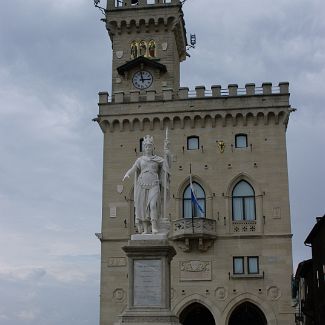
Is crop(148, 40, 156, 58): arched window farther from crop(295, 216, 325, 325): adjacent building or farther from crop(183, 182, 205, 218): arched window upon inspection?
crop(295, 216, 325, 325): adjacent building

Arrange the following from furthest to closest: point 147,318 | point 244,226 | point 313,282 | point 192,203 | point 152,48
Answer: point 152,48, point 313,282, point 192,203, point 244,226, point 147,318

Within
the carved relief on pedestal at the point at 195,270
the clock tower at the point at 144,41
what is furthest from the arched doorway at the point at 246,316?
the clock tower at the point at 144,41

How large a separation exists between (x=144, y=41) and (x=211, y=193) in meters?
13.1

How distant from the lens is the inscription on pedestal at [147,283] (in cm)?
1700

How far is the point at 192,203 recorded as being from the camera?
42.0 metres

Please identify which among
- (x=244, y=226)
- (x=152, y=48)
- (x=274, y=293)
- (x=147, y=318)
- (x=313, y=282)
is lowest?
(x=147, y=318)

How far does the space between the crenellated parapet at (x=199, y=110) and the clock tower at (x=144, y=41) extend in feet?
7.73

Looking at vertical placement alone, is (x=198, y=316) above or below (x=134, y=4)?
below

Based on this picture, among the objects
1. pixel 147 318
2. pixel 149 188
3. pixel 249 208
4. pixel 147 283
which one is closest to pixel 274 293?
pixel 249 208

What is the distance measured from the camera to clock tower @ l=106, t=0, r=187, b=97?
4684 centimetres

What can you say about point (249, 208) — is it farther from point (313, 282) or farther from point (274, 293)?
point (313, 282)

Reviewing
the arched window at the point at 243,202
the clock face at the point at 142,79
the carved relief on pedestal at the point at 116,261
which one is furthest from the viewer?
the clock face at the point at 142,79

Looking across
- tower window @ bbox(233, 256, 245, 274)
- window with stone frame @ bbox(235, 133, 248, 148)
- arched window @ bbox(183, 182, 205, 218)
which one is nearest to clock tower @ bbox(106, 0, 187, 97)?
window with stone frame @ bbox(235, 133, 248, 148)

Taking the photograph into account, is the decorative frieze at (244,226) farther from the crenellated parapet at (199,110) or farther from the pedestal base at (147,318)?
the pedestal base at (147,318)
